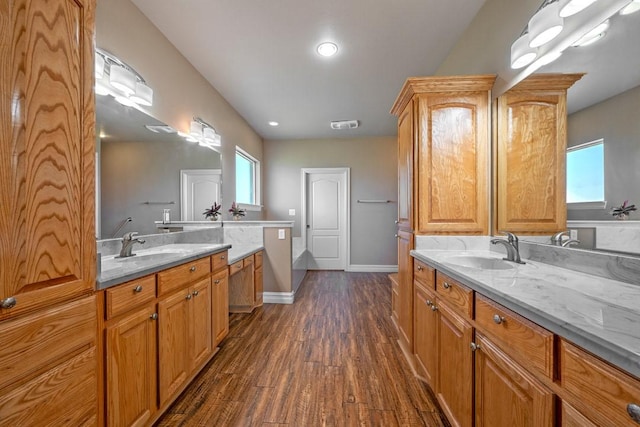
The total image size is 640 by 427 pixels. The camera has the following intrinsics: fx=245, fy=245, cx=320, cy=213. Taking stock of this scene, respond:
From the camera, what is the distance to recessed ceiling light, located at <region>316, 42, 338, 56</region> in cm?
224

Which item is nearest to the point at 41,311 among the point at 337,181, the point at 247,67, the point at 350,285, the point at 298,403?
the point at 298,403

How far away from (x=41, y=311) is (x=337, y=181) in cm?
449

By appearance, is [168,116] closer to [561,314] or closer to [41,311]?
[41,311]

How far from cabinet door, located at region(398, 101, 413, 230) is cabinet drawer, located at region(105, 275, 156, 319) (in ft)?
5.65

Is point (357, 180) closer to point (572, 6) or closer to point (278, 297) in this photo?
point (278, 297)

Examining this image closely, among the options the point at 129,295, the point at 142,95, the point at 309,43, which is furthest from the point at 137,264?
the point at 309,43

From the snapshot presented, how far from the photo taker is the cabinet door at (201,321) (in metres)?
1.66

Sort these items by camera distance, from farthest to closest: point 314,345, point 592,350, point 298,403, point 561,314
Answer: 1. point 314,345
2. point 298,403
3. point 561,314
4. point 592,350

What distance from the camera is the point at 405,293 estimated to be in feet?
6.64

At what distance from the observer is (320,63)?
2.52 meters

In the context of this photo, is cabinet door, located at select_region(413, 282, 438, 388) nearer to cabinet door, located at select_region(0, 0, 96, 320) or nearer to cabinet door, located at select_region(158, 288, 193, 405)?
cabinet door, located at select_region(158, 288, 193, 405)

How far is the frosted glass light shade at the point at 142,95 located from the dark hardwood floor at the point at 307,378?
206cm

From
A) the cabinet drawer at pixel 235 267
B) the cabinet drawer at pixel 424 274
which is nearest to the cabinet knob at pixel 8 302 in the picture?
the cabinet drawer at pixel 235 267

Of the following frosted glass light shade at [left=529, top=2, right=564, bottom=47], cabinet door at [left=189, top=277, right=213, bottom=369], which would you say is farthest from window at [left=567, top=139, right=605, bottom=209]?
cabinet door at [left=189, top=277, right=213, bottom=369]
